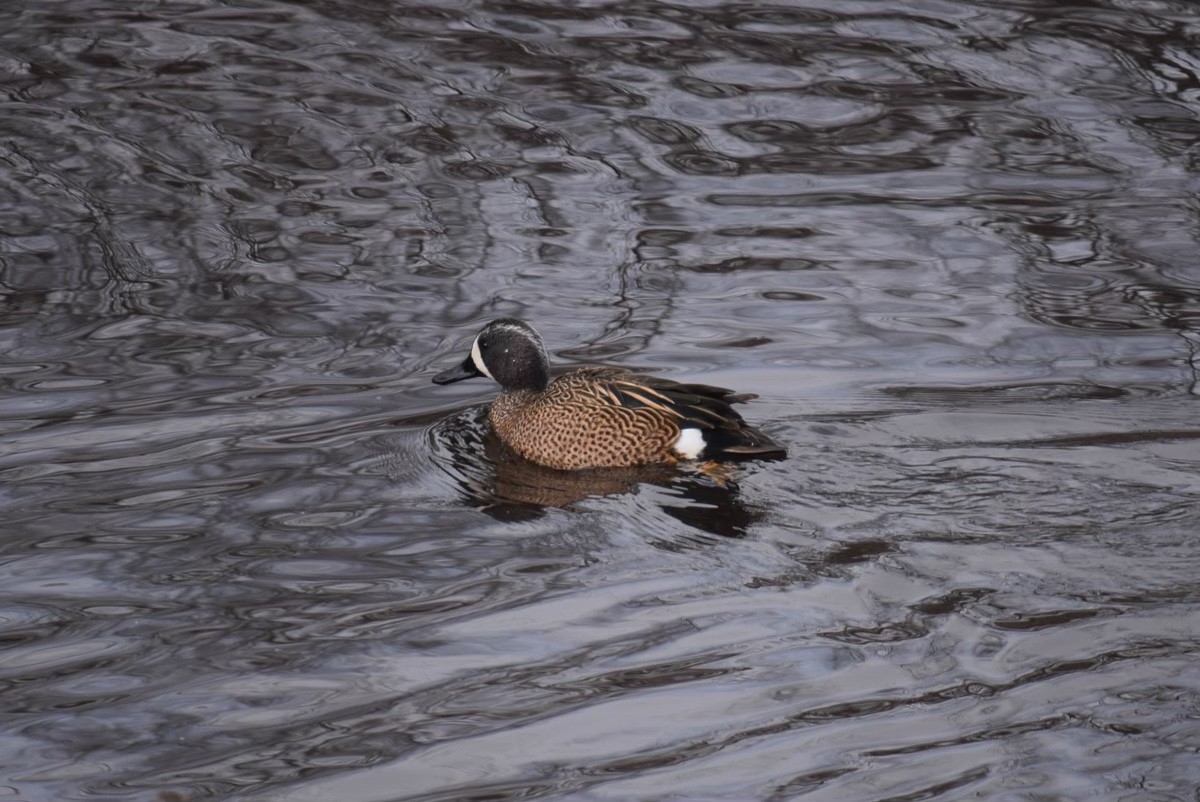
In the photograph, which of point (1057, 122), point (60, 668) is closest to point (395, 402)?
point (60, 668)

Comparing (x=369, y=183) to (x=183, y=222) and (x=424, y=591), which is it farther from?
(x=424, y=591)

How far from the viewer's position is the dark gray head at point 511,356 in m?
8.47

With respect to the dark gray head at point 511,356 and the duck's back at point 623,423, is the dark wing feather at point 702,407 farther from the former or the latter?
the dark gray head at point 511,356

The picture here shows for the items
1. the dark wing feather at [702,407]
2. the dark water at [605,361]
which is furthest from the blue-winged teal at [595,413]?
the dark water at [605,361]

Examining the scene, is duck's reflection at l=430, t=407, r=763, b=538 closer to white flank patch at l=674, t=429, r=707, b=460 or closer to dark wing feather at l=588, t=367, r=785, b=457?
white flank patch at l=674, t=429, r=707, b=460

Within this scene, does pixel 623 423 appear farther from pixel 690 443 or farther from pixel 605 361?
pixel 605 361

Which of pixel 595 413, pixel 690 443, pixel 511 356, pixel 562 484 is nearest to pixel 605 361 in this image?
pixel 511 356

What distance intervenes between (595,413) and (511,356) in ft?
2.40

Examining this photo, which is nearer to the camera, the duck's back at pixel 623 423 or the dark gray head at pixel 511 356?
the duck's back at pixel 623 423

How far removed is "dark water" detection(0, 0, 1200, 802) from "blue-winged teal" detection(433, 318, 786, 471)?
166 millimetres

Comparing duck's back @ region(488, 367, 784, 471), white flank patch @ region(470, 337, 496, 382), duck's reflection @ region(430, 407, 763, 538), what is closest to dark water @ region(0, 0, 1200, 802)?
duck's reflection @ region(430, 407, 763, 538)

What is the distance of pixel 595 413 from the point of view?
8.00 m

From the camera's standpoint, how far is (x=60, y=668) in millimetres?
5992

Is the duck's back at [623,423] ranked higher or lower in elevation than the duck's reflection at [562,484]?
higher
